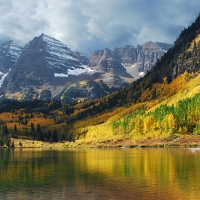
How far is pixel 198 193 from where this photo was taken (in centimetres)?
4875

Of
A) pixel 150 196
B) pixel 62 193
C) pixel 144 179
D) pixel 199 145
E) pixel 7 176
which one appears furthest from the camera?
pixel 199 145

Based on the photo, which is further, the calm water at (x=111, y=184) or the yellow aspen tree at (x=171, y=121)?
the yellow aspen tree at (x=171, y=121)

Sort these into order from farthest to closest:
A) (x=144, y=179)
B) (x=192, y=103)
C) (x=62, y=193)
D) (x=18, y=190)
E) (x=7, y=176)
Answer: (x=192, y=103) < (x=7, y=176) < (x=144, y=179) < (x=18, y=190) < (x=62, y=193)

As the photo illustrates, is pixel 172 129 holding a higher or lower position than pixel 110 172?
higher

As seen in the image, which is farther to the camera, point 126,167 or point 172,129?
point 172,129

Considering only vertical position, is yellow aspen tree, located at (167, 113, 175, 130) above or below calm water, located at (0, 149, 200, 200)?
above

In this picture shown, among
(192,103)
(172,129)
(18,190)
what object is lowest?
(18,190)

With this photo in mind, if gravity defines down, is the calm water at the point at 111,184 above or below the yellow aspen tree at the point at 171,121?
below

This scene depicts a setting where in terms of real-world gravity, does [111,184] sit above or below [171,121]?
below

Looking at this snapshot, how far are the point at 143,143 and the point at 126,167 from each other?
105746 mm

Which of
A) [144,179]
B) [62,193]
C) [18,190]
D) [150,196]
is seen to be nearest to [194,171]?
[144,179]

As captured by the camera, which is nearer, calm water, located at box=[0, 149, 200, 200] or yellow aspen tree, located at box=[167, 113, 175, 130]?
calm water, located at box=[0, 149, 200, 200]

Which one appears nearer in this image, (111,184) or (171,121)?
(111,184)

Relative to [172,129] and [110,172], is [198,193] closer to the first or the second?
[110,172]
